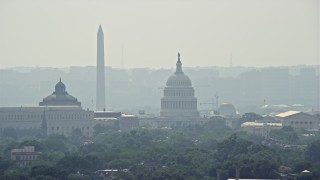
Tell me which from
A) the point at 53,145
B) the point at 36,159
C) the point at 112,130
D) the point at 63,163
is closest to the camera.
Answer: the point at 63,163

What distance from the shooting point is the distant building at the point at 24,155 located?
115750mm

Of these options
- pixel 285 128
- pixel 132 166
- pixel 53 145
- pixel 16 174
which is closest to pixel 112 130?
pixel 285 128

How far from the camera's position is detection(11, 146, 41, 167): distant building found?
11575 centimetres

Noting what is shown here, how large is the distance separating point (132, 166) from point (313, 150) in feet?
52.3

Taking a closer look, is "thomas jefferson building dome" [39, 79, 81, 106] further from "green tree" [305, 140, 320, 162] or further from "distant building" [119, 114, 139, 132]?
"green tree" [305, 140, 320, 162]

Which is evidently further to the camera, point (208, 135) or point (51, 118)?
point (51, 118)

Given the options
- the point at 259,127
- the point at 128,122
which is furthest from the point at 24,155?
the point at 128,122

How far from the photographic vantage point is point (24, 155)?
118375 millimetres

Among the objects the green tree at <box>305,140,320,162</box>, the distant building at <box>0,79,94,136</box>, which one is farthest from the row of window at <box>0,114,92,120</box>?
the green tree at <box>305,140,320,162</box>

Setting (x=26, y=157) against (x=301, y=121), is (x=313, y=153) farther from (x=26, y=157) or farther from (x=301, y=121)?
(x=301, y=121)

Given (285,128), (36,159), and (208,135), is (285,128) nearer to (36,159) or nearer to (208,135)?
(208,135)

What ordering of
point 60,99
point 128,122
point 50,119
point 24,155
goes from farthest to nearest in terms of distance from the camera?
point 128,122 < point 60,99 < point 50,119 < point 24,155

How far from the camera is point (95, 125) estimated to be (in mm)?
177125

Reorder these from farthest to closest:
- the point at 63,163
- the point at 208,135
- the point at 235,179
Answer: the point at 208,135, the point at 63,163, the point at 235,179
